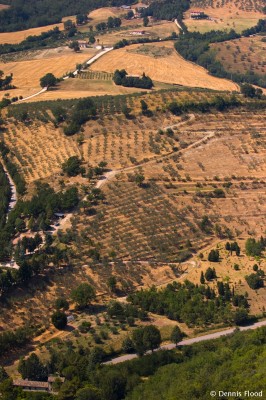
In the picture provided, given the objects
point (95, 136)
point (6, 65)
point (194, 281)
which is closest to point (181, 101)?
point (95, 136)

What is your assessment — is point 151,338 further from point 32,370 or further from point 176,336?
point 32,370

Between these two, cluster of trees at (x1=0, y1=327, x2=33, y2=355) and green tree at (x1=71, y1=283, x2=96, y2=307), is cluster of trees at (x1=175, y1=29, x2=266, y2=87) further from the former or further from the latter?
cluster of trees at (x1=0, y1=327, x2=33, y2=355)

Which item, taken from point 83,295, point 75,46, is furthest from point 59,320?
point 75,46

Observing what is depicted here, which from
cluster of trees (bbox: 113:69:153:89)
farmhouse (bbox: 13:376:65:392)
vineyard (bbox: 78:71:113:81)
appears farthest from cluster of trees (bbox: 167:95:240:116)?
farmhouse (bbox: 13:376:65:392)

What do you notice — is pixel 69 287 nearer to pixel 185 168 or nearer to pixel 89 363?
pixel 89 363

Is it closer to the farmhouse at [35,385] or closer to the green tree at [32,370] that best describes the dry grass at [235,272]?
the green tree at [32,370]

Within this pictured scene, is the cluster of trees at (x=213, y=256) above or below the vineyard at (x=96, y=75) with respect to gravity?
below

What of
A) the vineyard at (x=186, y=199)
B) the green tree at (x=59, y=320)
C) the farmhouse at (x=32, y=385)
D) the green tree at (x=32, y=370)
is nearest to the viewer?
the farmhouse at (x=32, y=385)

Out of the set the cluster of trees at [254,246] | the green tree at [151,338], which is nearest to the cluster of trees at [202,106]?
the cluster of trees at [254,246]
